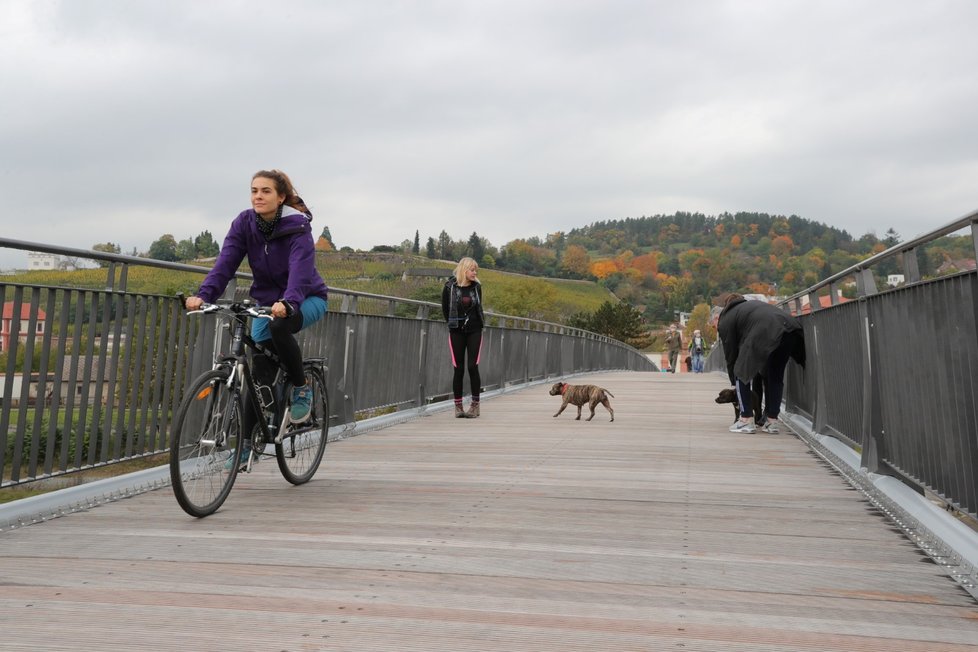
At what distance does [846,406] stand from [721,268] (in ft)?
647

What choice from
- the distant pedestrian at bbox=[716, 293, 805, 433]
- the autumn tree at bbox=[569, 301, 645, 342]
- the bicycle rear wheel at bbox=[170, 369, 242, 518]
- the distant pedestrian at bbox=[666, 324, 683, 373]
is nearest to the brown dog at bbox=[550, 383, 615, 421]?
the distant pedestrian at bbox=[716, 293, 805, 433]

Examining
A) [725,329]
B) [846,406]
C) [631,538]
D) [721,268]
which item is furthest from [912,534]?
[721,268]

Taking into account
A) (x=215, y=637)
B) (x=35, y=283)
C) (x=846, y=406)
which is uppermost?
(x=35, y=283)

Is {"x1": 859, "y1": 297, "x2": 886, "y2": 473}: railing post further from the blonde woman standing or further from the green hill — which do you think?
the green hill

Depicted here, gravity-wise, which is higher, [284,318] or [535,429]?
[284,318]

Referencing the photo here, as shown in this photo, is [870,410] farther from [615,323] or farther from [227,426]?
[615,323]

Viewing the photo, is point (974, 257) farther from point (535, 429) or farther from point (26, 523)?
point (535, 429)

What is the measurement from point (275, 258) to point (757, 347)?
4771mm

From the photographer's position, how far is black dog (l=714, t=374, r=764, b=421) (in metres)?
8.52

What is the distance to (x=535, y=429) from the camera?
8852 mm

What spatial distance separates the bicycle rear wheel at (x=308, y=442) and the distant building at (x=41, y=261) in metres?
1.41

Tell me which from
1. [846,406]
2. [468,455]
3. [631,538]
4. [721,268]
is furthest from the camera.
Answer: [721,268]

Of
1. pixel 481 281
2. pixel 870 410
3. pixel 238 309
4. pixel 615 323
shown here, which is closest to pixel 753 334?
pixel 870 410

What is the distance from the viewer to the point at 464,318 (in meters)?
9.61
